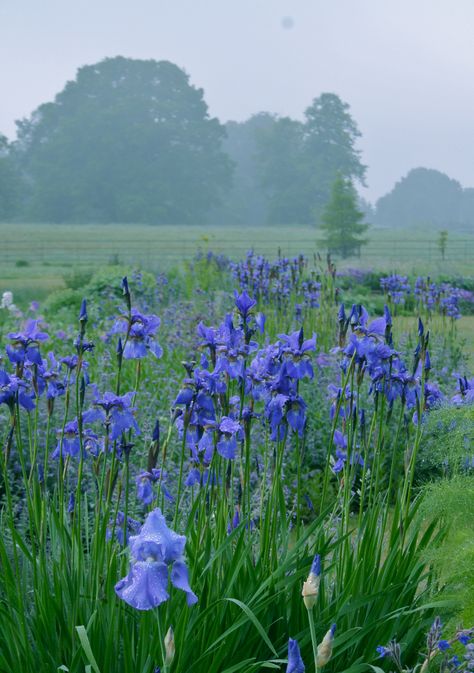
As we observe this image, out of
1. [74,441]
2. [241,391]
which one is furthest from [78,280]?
[241,391]

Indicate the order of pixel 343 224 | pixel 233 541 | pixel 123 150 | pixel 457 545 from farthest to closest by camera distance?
pixel 123 150 < pixel 343 224 < pixel 233 541 < pixel 457 545

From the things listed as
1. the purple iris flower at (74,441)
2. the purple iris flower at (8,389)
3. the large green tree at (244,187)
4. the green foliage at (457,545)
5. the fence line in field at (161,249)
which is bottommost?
the fence line in field at (161,249)

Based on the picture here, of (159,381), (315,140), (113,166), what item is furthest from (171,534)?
A: (315,140)

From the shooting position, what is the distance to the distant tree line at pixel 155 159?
6147 cm

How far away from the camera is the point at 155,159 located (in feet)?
216

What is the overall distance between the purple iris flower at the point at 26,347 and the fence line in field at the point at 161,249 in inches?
1110

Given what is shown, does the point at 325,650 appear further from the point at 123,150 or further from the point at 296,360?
the point at 123,150

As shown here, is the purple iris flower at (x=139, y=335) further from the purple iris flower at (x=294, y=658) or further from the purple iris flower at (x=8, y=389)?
the purple iris flower at (x=294, y=658)

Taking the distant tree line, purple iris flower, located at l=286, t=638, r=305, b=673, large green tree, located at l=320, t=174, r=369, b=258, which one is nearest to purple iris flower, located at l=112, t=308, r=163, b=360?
purple iris flower, located at l=286, t=638, r=305, b=673

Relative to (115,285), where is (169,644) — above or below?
above

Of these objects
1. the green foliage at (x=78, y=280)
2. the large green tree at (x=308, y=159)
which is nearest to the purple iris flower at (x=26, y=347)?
the green foliage at (x=78, y=280)

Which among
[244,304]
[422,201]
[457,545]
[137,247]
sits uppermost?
[422,201]

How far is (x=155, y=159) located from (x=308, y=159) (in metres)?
15.9

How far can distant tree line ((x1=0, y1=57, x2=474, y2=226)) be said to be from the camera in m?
61.5
